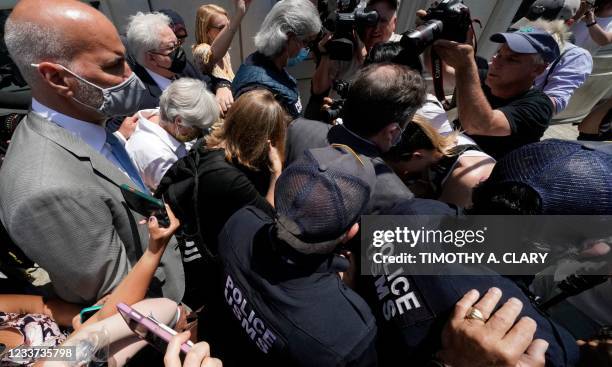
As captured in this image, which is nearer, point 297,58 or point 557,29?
point 557,29

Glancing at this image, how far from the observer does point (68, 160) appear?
1.26 meters

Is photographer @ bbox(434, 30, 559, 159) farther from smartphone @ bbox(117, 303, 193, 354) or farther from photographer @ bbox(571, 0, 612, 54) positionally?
photographer @ bbox(571, 0, 612, 54)

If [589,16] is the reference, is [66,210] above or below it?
below

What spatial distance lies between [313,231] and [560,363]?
879mm

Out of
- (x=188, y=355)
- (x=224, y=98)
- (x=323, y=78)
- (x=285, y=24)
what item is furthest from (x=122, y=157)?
(x=323, y=78)

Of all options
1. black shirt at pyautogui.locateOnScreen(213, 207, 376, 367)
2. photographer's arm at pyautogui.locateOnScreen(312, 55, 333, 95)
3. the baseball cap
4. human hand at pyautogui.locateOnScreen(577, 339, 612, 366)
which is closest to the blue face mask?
photographer's arm at pyautogui.locateOnScreen(312, 55, 333, 95)

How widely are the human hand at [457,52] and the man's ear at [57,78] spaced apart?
191cm

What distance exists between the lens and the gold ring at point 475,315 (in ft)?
3.05

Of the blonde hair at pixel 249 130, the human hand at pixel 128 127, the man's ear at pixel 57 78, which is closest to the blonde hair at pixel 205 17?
the human hand at pixel 128 127

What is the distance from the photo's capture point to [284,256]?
1131 millimetres

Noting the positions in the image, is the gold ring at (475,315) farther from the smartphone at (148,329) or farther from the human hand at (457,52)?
the human hand at (457,52)

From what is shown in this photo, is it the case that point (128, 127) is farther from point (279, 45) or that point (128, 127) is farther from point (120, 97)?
point (279, 45)

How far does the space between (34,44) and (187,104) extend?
87 centimetres

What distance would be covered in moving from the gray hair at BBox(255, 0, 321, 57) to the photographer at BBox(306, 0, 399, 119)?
47 centimetres
